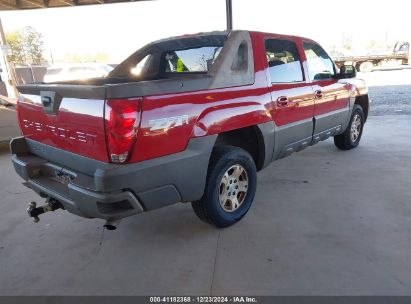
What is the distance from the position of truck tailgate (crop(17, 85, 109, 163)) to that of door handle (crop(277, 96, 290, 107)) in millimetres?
1921

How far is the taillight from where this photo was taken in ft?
7.14

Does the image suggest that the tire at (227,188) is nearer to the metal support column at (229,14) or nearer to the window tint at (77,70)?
the metal support column at (229,14)

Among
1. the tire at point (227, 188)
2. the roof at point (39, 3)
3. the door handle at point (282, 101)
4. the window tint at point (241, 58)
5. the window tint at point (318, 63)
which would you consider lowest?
the tire at point (227, 188)

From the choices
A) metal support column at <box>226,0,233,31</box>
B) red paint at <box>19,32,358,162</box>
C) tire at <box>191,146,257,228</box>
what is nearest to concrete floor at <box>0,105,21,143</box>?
red paint at <box>19,32,358,162</box>

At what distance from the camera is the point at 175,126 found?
2451 millimetres

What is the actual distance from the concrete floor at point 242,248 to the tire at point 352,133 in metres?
1.34

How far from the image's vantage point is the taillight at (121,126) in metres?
2.18

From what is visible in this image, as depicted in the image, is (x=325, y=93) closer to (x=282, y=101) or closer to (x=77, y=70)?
(x=282, y=101)

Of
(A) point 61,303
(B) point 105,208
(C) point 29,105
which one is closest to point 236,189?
(B) point 105,208

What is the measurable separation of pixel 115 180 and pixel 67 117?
2.21 ft

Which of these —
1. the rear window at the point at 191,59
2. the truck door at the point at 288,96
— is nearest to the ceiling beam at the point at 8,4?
the rear window at the point at 191,59

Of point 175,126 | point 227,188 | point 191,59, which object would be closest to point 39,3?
point 191,59

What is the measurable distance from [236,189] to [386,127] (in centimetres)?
524

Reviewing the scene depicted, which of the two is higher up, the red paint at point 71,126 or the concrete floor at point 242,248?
the red paint at point 71,126
